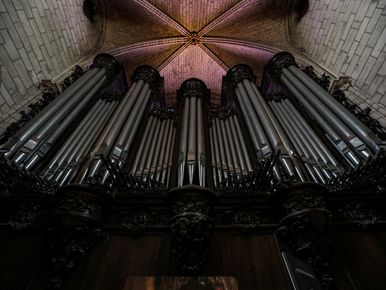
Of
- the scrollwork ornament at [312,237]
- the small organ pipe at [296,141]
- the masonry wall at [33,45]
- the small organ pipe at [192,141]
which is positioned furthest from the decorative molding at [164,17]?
the scrollwork ornament at [312,237]

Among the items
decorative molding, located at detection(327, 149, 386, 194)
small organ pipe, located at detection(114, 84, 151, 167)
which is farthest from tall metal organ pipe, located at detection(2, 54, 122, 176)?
decorative molding, located at detection(327, 149, 386, 194)

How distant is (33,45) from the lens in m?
5.07

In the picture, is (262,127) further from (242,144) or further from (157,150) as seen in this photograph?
(157,150)

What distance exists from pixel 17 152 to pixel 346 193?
152 inches

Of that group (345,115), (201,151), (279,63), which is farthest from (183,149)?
(279,63)

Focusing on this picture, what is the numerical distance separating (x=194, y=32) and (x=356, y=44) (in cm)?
479

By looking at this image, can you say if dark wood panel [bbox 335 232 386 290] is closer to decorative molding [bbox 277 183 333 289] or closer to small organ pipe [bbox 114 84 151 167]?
decorative molding [bbox 277 183 333 289]

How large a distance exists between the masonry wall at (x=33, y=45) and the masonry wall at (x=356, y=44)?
5.77 meters

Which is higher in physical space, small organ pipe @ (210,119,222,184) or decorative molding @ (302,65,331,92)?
decorative molding @ (302,65,331,92)

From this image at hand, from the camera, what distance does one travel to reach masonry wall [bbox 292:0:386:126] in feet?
15.2

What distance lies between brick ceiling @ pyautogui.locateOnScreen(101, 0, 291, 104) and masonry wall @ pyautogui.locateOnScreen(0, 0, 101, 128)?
4.73 ft

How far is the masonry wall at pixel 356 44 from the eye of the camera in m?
4.64

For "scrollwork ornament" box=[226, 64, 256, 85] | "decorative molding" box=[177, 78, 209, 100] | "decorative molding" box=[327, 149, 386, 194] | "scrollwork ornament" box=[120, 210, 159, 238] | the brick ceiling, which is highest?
the brick ceiling

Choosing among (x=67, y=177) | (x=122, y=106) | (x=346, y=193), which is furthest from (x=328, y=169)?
(x=122, y=106)
